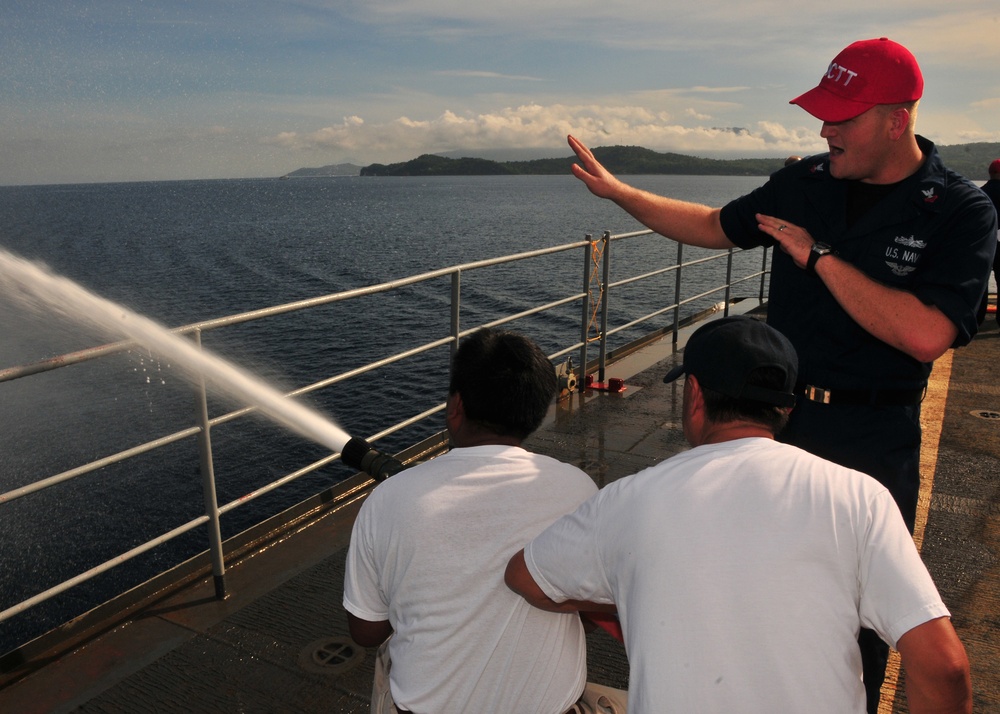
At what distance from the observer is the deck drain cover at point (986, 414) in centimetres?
644

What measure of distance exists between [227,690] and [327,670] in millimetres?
386

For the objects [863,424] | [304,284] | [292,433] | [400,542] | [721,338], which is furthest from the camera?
[304,284]

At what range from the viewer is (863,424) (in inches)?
101

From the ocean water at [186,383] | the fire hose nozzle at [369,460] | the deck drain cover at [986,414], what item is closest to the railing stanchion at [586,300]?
the deck drain cover at [986,414]

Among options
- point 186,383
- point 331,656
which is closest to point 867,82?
point 331,656

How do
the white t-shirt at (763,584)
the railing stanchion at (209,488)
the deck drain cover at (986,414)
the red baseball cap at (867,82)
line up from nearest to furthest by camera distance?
the white t-shirt at (763,584) < the red baseball cap at (867,82) < the railing stanchion at (209,488) < the deck drain cover at (986,414)

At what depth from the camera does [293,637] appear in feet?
11.6

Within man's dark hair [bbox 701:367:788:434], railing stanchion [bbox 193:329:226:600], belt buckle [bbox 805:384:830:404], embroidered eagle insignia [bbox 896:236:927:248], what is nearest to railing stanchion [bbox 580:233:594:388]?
railing stanchion [bbox 193:329:226:600]

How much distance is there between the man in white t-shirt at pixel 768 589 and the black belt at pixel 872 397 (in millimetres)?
1144

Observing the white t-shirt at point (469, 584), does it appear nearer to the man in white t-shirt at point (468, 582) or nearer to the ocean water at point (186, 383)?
the man in white t-shirt at point (468, 582)

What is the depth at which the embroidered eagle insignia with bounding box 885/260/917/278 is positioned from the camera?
97.3 inches

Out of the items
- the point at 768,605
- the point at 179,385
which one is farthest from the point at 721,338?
the point at 179,385

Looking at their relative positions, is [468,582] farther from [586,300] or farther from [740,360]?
[586,300]

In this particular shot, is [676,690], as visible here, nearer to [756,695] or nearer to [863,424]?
[756,695]
